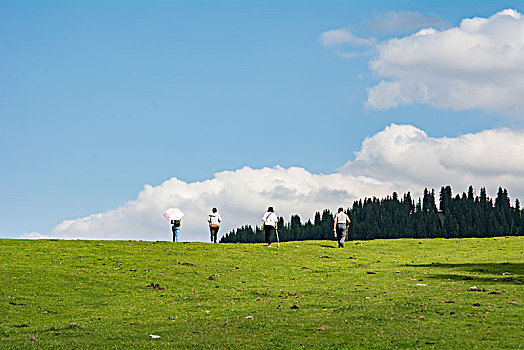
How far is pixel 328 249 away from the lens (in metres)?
53.5

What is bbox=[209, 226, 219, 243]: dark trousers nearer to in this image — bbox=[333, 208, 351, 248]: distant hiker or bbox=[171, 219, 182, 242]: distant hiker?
bbox=[171, 219, 182, 242]: distant hiker

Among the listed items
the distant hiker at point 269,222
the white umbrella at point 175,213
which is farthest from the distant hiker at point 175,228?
the distant hiker at point 269,222

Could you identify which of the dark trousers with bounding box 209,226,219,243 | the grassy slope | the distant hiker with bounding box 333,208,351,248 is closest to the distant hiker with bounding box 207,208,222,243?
the dark trousers with bounding box 209,226,219,243

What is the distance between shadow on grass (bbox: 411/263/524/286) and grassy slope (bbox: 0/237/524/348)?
11 cm

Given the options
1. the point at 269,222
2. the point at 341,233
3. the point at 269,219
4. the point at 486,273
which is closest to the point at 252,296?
the point at 486,273

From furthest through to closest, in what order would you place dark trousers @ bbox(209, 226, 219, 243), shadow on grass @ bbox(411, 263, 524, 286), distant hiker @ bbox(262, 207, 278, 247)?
dark trousers @ bbox(209, 226, 219, 243)
distant hiker @ bbox(262, 207, 278, 247)
shadow on grass @ bbox(411, 263, 524, 286)

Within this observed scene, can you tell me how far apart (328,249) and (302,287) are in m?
21.1

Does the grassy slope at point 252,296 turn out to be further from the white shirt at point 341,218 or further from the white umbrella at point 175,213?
the white umbrella at point 175,213

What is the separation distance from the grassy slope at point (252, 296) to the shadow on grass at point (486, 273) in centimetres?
11

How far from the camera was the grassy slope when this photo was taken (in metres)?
18.9

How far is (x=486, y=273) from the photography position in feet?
123

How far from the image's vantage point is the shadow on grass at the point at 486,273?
3345 cm

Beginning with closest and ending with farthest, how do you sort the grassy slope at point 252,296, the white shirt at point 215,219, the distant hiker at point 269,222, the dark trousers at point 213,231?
the grassy slope at point 252,296 < the distant hiker at point 269,222 < the white shirt at point 215,219 < the dark trousers at point 213,231

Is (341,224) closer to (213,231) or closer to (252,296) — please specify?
(213,231)
